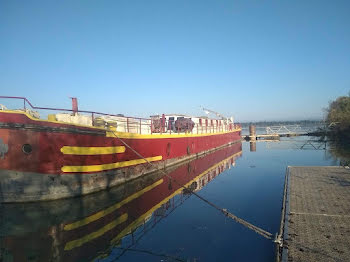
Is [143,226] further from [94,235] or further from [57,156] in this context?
Result: [57,156]

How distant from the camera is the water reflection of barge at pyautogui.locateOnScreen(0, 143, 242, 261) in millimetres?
6281

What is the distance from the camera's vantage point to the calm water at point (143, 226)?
6.06 metres

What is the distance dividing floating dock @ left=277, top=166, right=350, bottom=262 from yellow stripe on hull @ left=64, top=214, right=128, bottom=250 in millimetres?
5257

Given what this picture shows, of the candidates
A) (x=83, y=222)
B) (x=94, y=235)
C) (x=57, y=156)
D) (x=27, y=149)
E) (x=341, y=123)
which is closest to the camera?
(x=94, y=235)

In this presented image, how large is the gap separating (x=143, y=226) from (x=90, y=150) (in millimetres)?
4592

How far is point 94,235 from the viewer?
23.3 feet

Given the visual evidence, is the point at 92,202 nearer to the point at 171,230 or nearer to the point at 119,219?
the point at 119,219

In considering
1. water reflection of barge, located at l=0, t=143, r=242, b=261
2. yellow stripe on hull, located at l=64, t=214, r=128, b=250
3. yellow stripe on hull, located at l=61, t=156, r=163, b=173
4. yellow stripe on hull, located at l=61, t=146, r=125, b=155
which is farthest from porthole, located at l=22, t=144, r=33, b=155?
yellow stripe on hull, located at l=64, t=214, r=128, b=250

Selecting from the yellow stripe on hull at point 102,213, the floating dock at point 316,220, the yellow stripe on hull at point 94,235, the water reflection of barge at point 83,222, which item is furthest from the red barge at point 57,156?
the floating dock at point 316,220

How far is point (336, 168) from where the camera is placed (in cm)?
1323

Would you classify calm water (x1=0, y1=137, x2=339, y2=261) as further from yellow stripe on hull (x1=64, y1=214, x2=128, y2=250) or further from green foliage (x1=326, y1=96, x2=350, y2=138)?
green foliage (x1=326, y1=96, x2=350, y2=138)

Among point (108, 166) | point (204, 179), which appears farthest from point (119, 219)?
point (204, 179)

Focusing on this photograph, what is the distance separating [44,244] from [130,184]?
6.27 meters

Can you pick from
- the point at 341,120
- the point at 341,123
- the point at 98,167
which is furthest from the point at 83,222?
the point at 341,120
